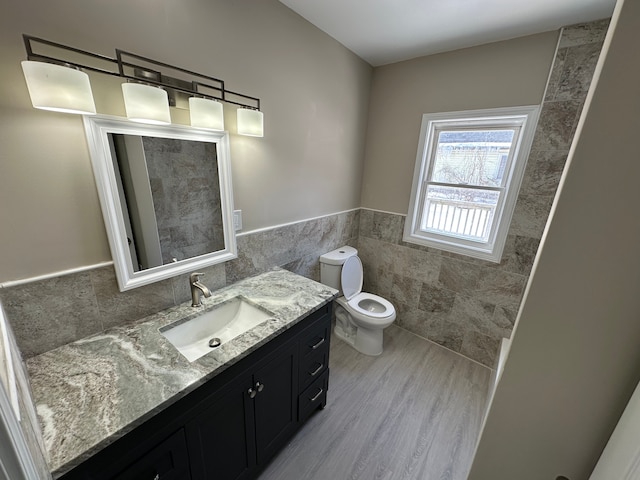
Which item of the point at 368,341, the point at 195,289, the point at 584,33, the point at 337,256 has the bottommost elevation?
the point at 368,341

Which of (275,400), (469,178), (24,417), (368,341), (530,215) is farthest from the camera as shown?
(368,341)

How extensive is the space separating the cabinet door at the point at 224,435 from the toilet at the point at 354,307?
4.07 ft

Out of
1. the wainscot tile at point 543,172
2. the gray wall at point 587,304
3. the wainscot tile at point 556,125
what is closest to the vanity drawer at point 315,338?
the gray wall at point 587,304

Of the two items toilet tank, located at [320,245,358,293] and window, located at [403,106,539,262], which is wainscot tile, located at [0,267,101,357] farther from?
window, located at [403,106,539,262]

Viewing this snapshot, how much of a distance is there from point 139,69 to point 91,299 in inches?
39.3

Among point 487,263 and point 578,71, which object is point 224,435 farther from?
point 578,71

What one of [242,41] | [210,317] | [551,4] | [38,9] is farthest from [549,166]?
[38,9]

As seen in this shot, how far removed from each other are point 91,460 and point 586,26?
3066 mm

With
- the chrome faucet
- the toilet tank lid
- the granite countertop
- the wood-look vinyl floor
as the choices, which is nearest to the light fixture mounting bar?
the chrome faucet

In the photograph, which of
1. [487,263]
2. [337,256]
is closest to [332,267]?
[337,256]

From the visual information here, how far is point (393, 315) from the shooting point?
220 centimetres

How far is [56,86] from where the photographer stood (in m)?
0.80

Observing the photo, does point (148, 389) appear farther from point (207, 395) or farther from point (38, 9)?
point (38, 9)

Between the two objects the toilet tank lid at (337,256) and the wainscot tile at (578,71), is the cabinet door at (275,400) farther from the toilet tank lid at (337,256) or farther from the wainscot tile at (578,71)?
the wainscot tile at (578,71)
